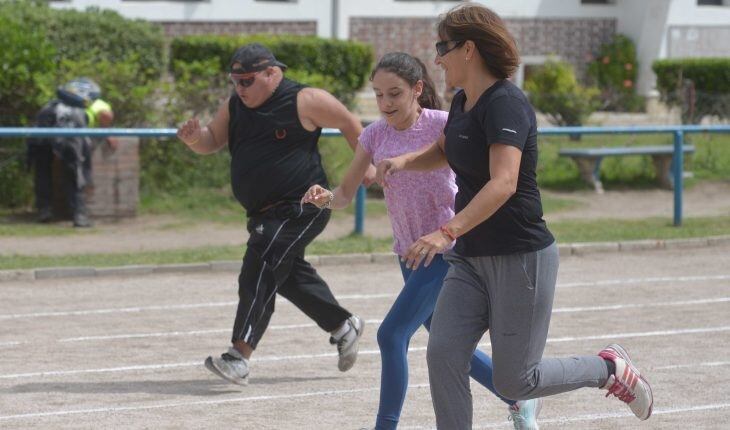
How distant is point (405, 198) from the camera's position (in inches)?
265

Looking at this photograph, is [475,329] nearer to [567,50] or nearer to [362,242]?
[362,242]

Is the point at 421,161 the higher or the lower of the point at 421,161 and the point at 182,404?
the higher

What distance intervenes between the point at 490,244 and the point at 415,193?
1241 millimetres

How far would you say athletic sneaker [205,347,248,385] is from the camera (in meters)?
7.94

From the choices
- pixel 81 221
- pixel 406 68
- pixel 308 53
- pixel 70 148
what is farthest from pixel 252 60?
pixel 308 53

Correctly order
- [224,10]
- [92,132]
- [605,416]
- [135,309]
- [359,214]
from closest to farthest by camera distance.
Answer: [605,416], [135,309], [92,132], [359,214], [224,10]

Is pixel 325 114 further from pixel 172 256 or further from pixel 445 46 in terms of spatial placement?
pixel 172 256

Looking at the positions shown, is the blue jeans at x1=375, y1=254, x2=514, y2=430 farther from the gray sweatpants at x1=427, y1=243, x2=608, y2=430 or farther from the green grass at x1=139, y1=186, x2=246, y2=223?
the green grass at x1=139, y1=186, x2=246, y2=223

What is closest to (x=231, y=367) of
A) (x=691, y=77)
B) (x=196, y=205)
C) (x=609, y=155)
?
(x=196, y=205)

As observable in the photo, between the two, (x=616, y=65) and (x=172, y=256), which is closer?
(x=172, y=256)

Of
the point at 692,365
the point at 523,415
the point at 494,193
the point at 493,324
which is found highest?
the point at 494,193

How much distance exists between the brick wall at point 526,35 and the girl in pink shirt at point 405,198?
23.2m

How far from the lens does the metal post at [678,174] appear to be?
15.4m

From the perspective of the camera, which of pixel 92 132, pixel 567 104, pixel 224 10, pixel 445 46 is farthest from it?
pixel 224 10
